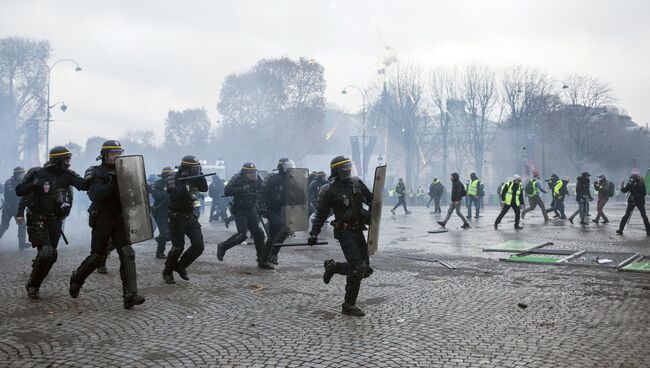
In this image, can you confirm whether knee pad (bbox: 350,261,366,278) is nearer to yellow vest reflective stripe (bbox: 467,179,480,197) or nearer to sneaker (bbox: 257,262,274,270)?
sneaker (bbox: 257,262,274,270)

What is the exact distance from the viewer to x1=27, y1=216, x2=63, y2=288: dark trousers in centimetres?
669

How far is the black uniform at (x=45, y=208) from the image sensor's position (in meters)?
6.71

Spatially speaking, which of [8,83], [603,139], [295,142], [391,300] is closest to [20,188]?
A: [391,300]

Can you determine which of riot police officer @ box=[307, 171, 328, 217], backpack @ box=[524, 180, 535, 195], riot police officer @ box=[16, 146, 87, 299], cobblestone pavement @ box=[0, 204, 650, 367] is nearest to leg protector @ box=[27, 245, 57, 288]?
riot police officer @ box=[16, 146, 87, 299]

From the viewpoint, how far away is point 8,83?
39.1 m

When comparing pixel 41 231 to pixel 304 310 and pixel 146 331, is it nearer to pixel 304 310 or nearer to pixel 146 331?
pixel 146 331

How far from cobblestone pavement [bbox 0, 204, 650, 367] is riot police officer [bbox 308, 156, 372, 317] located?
419mm

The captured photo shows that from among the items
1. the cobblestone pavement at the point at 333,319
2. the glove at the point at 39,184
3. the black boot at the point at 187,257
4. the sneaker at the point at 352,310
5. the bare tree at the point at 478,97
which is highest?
the bare tree at the point at 478,97

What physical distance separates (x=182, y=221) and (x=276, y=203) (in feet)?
6.74

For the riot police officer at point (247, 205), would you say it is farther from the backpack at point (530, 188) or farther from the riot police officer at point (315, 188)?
the backpack at point (530, 188)

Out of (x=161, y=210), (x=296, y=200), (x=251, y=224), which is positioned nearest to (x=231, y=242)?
(x=251, y=224)

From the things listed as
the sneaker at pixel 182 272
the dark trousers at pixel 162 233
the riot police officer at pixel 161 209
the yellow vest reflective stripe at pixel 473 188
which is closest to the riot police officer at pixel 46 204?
the sneaker at pixel 182 272

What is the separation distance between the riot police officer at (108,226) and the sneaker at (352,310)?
204 cm

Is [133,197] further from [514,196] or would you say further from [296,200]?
[514,196]
